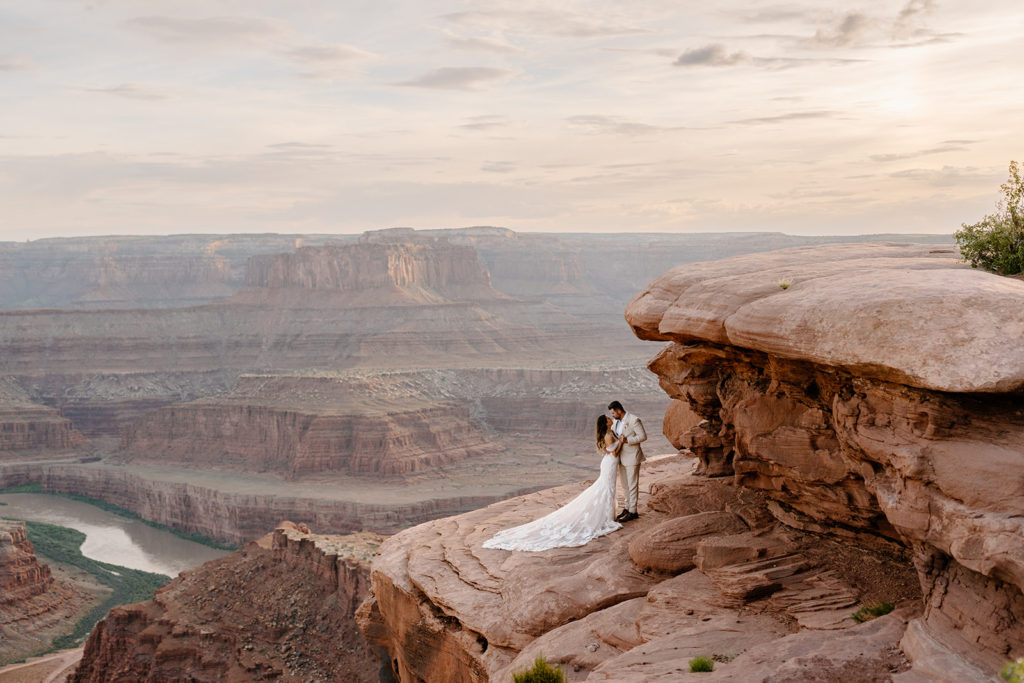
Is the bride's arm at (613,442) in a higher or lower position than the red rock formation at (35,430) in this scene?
higher

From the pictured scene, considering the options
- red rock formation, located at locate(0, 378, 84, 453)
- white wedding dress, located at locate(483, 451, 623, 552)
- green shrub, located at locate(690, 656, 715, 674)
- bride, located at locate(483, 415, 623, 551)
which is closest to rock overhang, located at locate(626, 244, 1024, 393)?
bride, located at locate(483, 415, 623, 551)

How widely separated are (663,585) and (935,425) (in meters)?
5.54

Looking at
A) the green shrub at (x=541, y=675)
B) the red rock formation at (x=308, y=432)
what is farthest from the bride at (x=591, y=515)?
the red rock formation at (x=308, y=432)

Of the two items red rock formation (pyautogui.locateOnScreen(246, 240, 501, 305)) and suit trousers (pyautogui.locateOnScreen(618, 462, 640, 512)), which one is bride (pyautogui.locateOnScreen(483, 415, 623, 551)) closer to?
suit trousers (pyautogui.locateOnScreen(618, 462, 640, 512))

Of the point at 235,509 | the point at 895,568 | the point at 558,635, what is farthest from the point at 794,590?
the point at 235,509

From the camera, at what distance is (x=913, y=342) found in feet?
38.8

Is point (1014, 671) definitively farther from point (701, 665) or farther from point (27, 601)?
point (27, 601)

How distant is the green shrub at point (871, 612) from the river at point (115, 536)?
190 ft

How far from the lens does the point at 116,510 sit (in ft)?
293

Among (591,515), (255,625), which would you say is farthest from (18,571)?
(591,515)

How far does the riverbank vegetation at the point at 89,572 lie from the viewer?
1996 inches

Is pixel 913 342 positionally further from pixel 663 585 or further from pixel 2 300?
pixel 2 300

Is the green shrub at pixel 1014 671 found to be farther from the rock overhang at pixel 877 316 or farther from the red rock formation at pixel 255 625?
the red rock formation at pixel 255 625

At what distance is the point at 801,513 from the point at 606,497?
176 inches
